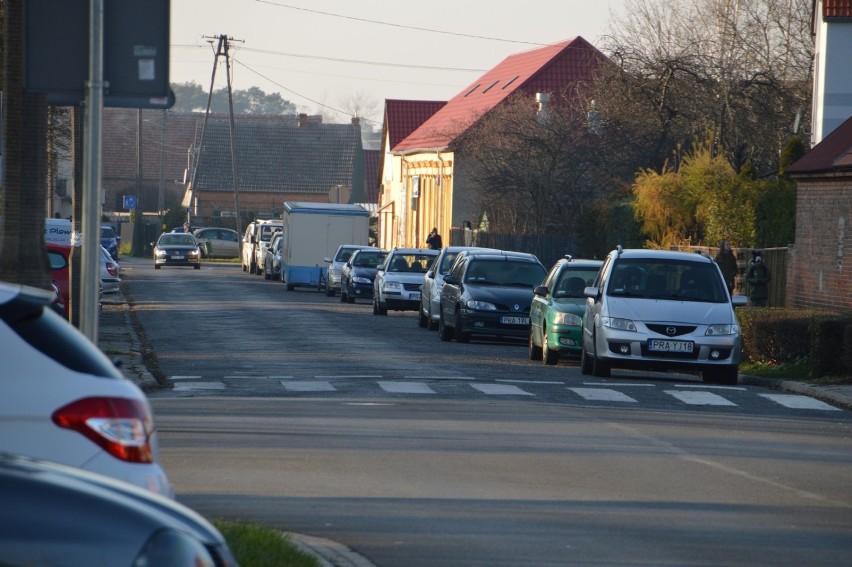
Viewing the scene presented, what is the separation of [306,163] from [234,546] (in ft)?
327

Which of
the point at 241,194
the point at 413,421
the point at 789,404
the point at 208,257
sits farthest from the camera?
the point at 241,194

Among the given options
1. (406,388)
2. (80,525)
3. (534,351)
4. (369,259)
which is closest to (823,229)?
(534,351)

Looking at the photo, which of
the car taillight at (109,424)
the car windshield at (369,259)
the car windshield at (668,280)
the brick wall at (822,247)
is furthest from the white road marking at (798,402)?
the car windshield at (369,259)

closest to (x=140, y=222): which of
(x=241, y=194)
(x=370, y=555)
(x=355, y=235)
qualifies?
(x=241, y=194)

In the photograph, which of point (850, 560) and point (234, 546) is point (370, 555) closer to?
point (234, 546)

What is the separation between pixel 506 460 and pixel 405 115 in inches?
2907

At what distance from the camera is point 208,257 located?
82.7 metres

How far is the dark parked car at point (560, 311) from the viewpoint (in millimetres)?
22484

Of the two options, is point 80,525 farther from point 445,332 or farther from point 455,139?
point 455,139

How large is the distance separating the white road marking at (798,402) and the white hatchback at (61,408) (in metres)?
12.1

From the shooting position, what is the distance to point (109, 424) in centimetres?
621

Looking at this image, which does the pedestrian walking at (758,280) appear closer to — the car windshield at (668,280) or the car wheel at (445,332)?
the car wheel at (445,332)

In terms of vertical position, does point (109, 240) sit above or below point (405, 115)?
below

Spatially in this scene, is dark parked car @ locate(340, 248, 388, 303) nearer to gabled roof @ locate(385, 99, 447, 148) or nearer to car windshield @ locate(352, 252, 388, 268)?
car windshield @ locate(352, 252, 388, 268)
